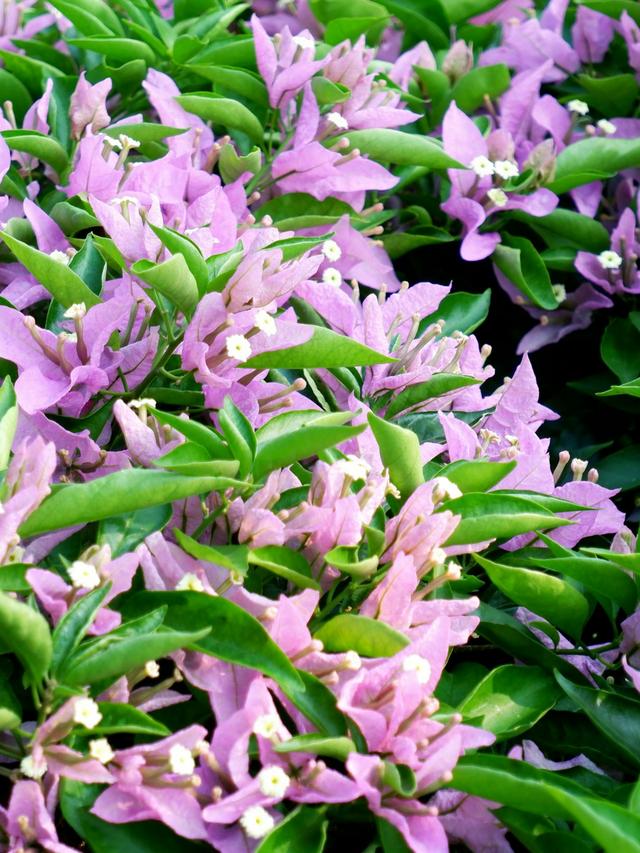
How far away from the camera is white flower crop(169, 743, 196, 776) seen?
90 centimetres

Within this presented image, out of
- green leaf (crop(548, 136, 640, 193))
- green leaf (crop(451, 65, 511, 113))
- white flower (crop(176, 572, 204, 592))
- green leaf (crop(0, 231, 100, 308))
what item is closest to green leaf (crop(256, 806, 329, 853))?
white flower (crop(176, 572, 204, 592))

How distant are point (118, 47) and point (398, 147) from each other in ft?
1.48

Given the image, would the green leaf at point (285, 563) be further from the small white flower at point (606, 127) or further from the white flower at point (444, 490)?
the small white flower at point (606, 127)

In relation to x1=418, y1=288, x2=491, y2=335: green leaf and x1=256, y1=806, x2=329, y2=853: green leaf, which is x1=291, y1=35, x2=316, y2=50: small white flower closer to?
x1=418, y1=288, x2=491, y2=335: green leaf

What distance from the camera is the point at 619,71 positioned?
2.14m

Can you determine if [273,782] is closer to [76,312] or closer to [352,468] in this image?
[352,468]

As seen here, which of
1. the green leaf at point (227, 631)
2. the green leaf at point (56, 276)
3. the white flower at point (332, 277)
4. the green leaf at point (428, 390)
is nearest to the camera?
the green leaf at point (227, 631)

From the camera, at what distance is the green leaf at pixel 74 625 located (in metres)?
0.93

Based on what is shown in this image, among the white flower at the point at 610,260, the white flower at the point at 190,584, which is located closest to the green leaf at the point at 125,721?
the white flower at the point at 190,584

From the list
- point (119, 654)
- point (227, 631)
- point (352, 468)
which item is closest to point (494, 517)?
point (352, 468)

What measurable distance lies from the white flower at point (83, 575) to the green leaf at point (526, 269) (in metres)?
0.96

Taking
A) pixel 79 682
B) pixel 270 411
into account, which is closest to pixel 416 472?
pixel 270 411

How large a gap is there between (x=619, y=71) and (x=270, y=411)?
1.29m

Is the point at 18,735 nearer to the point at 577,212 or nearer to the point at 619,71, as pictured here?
the point at 577,212
